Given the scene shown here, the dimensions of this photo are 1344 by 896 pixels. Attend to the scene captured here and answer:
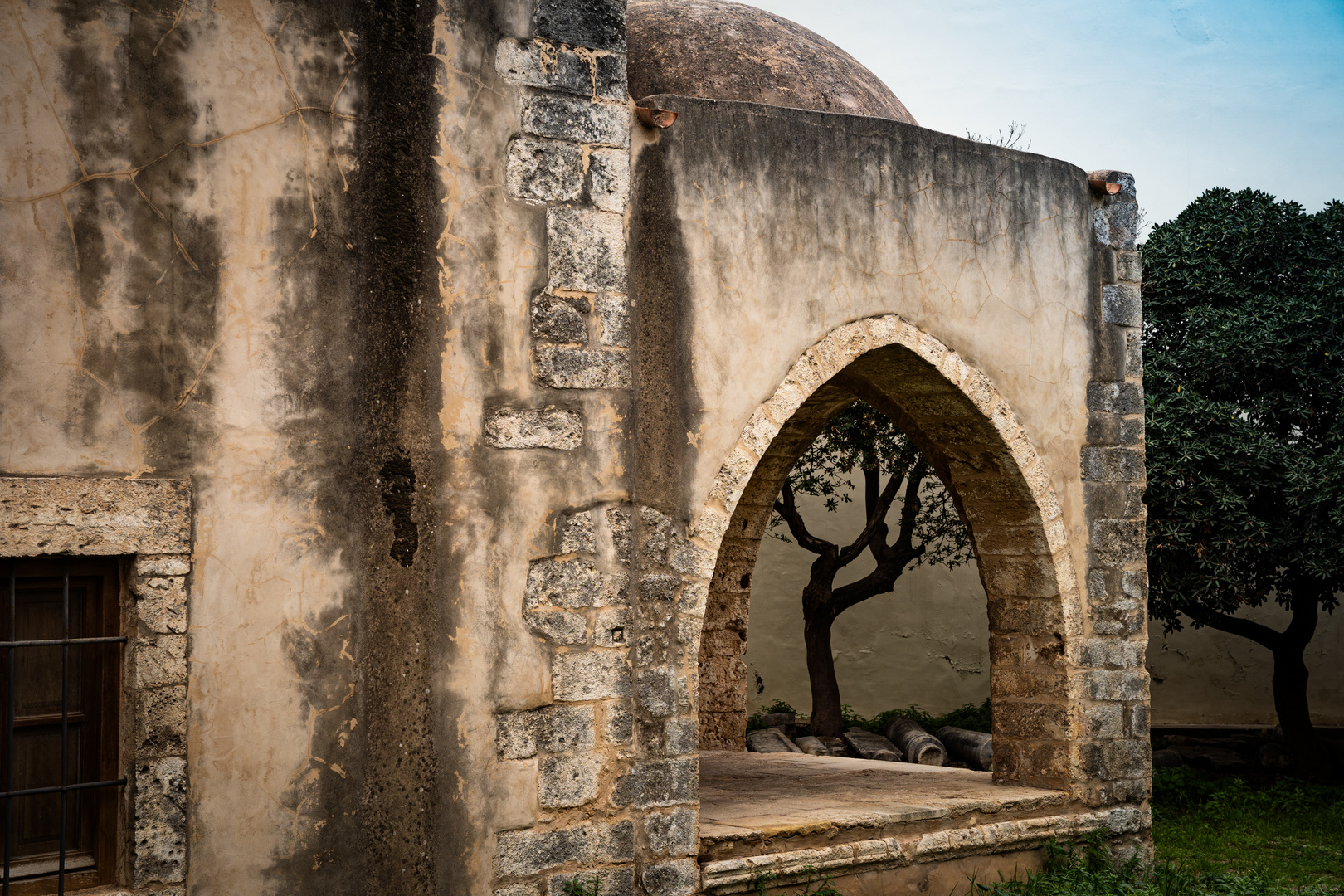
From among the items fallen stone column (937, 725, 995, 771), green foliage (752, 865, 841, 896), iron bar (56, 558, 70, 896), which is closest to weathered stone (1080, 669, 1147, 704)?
green foliage (752, 865, 841, 896)

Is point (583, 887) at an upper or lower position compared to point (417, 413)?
lower

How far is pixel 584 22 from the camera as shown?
4.25m

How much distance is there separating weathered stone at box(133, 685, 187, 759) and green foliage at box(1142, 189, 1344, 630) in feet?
23.9

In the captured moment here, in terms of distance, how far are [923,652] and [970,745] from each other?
8.54 ft

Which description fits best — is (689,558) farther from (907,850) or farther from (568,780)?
(907,850)

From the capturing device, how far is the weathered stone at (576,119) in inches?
164

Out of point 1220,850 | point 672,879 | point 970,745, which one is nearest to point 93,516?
point 672,879

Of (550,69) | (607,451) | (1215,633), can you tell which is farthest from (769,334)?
(1215,633)

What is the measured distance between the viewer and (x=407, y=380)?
389 cm

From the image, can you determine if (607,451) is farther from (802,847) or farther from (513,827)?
(802,847)

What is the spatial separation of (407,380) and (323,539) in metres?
0.62

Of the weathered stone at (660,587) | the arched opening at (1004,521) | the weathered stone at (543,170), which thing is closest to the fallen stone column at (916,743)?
the arched opening at (1004,521)

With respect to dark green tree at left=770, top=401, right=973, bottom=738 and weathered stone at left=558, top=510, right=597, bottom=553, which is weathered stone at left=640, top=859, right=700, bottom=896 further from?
dark green tree at left=770, top=401, right=973, bottom=738

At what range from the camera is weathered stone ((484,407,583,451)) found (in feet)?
13.2
